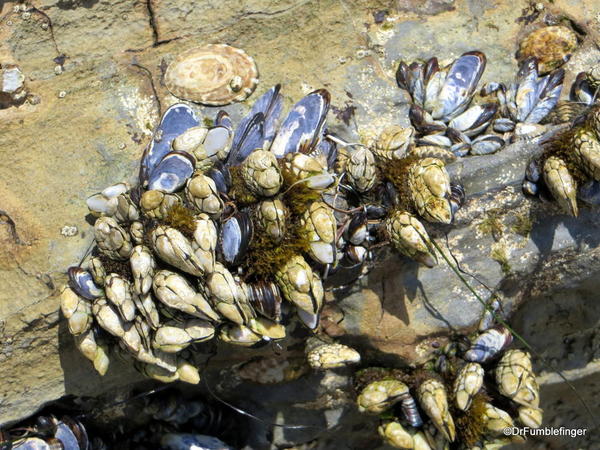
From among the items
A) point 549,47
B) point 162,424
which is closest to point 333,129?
point 549,47

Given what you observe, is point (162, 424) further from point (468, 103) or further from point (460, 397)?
point (468, 103)

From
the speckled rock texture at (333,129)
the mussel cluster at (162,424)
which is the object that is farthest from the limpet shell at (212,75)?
the mussel cluster at (162,424)

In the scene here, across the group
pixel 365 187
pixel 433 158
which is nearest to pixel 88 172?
pixel 365 187

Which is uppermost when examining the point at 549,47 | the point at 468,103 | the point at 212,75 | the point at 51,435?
the point at 212,75

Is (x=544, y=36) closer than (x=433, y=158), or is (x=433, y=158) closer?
(x=433, y=158)

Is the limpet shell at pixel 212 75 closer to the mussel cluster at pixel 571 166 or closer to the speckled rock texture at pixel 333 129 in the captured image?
the speckled rock texture at pixel 333 129

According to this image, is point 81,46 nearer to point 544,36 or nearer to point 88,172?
point 88,172
